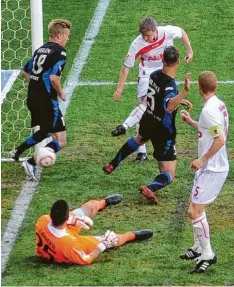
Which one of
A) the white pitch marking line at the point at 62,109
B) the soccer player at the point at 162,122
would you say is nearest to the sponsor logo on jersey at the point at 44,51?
the soccer player at the point at 162,122

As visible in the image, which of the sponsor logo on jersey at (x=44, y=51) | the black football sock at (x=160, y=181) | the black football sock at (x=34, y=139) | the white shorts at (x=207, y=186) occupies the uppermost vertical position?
the white shorts at (x=207, y=186)

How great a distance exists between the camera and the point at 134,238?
453 inches

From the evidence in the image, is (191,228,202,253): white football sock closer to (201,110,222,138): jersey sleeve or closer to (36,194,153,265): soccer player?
(36,194,153,265): soccer player

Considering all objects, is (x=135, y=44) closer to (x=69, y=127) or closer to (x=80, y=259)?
(x=69, y=127)

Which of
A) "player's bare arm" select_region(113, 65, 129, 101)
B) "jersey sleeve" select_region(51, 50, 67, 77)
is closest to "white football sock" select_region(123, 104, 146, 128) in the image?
"player's bare arm" select_region(113, 65, 129, 101)

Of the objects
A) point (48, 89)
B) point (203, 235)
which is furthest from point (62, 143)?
point (203, 235)

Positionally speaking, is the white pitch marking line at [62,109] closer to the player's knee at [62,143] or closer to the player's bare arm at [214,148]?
the player's knee at [62,143]

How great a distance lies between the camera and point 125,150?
13.1 m

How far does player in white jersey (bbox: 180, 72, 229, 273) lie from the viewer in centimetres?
1056

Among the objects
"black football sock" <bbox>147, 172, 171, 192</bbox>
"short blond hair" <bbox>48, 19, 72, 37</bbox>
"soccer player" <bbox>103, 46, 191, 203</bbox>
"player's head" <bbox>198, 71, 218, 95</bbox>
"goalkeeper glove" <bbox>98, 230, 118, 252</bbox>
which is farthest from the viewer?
"short blond hair" <bbox>48, 19, 72, 37</bbox>

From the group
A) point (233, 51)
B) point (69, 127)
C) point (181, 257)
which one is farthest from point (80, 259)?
point (233, 51)

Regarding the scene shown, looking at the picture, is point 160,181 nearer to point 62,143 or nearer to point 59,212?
point 62,143

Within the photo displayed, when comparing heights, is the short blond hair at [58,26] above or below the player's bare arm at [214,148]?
below

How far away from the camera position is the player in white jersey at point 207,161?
10.6 metres
